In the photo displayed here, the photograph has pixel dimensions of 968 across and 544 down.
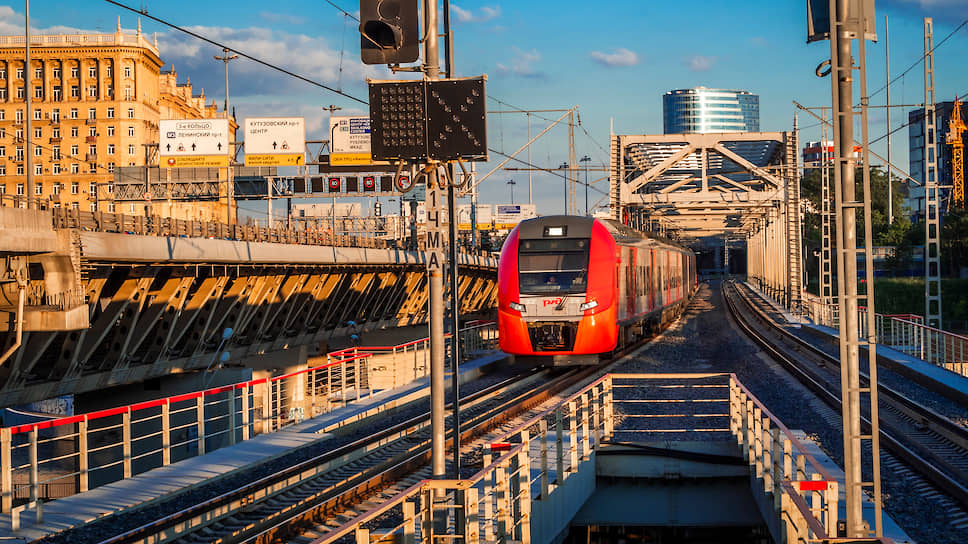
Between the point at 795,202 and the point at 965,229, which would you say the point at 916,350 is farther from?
the point at 965,229

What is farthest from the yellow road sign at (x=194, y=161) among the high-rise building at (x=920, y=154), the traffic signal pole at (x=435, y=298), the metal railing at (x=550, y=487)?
the high-rise building at (x=920, y=154)

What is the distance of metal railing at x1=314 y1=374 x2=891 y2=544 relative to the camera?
7.39m

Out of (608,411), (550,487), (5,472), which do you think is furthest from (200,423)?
(608,411)

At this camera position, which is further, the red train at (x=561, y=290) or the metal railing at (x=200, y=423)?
the red train at (x=561, y=290)

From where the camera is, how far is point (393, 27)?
7.78 m

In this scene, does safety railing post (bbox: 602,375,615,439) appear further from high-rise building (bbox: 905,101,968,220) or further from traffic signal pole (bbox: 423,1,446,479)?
high-rise building (bbox: 905,101,968,220)

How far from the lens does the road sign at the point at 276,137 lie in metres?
42.4

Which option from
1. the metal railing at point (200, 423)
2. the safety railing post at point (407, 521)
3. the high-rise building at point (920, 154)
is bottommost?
the metal railing at point (200, 423)

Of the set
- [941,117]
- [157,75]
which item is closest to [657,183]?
[157,75]

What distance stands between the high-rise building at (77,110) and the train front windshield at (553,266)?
68050 millimetres

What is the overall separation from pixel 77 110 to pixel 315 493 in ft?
282

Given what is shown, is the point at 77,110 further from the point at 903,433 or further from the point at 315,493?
the point at 903,433

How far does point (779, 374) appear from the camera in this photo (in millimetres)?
23812

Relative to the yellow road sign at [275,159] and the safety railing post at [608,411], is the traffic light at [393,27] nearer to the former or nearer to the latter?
the safety railing post at [608,411]
